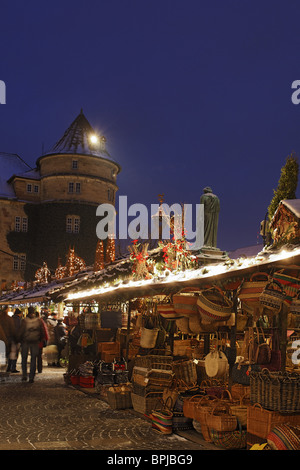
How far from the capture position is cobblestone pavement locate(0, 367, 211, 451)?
6209 mm

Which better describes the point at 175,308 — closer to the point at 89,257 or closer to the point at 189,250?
the point at 189,250

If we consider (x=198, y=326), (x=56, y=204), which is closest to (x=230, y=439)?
(x=198, y=326)

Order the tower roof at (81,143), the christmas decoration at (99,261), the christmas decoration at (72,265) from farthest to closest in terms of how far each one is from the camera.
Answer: the tower roof at (81,143)
the christmas decoration at (72,265)
the christmas decoration at (99,261)

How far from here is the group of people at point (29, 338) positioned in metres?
12.0

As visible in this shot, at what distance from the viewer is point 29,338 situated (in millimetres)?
11945

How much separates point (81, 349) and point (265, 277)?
322 inches

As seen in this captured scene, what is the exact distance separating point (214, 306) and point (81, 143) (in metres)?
42.7

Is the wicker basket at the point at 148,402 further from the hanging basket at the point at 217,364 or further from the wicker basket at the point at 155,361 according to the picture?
the hanging basket at the point at 217,364

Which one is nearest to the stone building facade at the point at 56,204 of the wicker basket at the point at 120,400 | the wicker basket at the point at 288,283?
the wicker basket at the point at 120,400

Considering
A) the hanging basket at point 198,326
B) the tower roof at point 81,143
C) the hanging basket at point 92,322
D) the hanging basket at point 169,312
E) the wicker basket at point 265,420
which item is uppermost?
the tower roof at point 81,143

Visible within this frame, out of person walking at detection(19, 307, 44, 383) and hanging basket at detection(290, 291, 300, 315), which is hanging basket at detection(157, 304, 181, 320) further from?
person walking at detection(19, 307, 44, 383)

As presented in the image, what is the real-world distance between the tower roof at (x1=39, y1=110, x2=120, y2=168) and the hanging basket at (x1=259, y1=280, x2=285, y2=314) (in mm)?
42119

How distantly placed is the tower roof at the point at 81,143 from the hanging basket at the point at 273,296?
138 ft

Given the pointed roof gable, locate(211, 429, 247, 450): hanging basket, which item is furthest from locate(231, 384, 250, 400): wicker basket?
the pointed roof gable
